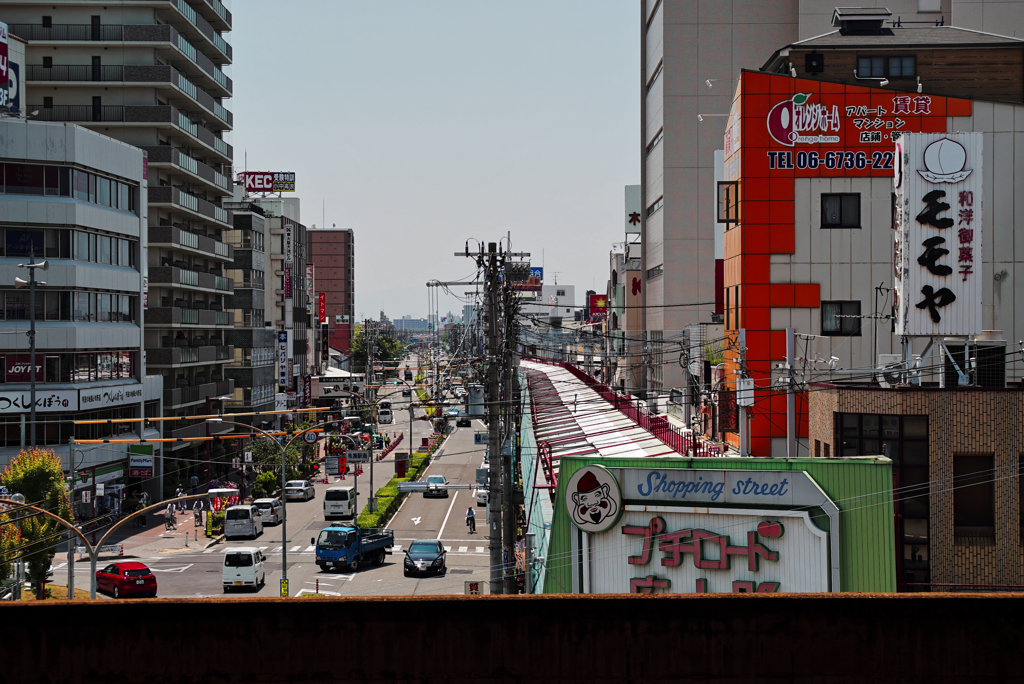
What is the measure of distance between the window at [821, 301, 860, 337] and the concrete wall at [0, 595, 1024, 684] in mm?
27331

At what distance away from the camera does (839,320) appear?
35.6 metres

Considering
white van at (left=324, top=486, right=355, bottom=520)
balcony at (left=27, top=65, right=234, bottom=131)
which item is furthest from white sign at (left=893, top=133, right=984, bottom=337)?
balcony at (left=27, top=65, right=234, bottom=131)

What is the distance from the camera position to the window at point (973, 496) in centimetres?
2270

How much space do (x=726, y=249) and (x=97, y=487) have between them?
31236 millimetres

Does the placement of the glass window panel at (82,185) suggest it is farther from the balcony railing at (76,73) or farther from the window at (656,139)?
the window at (656,139)

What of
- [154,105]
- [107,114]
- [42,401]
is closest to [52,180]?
[42,401]

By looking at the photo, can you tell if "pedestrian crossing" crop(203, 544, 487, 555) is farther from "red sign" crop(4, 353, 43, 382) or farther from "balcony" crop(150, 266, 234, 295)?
"balcony" crop(150, 266, 234, 295)

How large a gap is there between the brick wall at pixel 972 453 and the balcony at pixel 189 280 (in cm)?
5208

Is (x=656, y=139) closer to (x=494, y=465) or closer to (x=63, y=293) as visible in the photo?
(x=63, y=293)

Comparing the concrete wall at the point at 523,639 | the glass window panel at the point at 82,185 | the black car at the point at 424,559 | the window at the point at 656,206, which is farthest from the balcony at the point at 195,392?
the concrete wall at the point at 523,639

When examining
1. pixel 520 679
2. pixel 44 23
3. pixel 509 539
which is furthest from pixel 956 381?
pixel 44 23

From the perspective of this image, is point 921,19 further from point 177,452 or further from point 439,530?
point 177,452

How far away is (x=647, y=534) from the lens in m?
21.7

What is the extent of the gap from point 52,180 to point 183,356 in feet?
58.9
